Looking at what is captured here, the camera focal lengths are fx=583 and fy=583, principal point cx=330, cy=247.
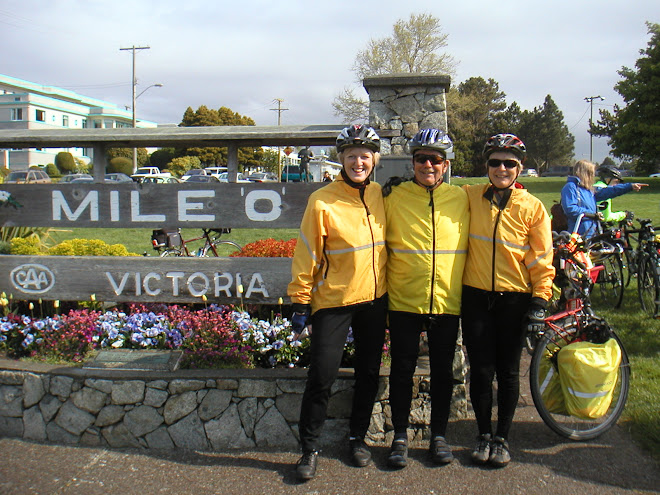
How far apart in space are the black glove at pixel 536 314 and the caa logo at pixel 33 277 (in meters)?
3.53

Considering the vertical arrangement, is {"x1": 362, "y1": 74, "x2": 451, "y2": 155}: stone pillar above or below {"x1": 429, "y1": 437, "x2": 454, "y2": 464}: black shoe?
above

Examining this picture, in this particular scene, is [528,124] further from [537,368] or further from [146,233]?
[537,368]

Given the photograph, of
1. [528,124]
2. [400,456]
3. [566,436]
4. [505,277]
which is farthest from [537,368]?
[528,124]

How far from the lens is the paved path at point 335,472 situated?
11.1 feet

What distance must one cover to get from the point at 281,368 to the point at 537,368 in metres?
1.75

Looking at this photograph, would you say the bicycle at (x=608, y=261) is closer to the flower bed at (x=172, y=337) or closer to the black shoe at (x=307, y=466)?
A: the flower bed at (x=172, y=337)

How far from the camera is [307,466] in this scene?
11.4ft

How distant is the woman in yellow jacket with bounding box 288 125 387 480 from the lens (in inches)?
133

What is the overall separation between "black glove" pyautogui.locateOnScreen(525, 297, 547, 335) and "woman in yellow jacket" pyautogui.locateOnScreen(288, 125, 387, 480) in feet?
2.80

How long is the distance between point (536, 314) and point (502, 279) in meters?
0.27

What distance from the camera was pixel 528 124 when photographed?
6794 centimetres

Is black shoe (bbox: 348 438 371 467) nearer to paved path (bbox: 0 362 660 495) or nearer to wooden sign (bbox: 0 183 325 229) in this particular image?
paved path (bbox: 0 362 660 495)

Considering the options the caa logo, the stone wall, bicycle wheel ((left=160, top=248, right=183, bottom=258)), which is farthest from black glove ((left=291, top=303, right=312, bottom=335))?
bicycle wheel ((left=160, top=248, right=183, bottom=258))

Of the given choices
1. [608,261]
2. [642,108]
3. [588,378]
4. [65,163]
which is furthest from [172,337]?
[65,163]
